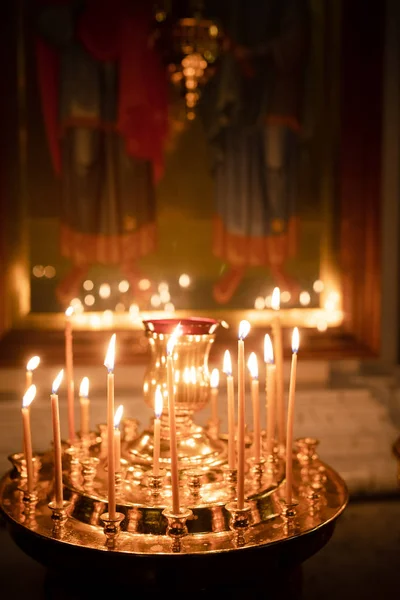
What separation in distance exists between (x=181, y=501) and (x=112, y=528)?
0.18 metres

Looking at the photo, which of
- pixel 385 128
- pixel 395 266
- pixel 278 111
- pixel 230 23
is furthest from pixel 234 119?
pixel 395 266

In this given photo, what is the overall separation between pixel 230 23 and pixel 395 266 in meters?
1.02

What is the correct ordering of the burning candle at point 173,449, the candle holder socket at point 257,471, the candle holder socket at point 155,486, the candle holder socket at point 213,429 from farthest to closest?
the candle holder socket at point 213,429 < the candle holder socket at point 257,471 < the candle holder socket at point 155,486 < the burning candle at point 173,449

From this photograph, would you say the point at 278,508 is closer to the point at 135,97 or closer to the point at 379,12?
the point at 135,97

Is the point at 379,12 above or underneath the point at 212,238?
above

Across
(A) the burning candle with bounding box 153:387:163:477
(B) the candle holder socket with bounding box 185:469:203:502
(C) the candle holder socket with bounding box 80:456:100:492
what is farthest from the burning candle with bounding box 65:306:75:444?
(B) the candle holder socket with bounding box 185:469:203:502

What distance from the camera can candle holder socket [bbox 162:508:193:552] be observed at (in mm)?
1090

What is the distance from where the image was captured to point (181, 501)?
4.08ft

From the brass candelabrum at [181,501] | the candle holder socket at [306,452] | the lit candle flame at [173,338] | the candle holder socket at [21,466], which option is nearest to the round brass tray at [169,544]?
the brass candelabrum at [181,501]

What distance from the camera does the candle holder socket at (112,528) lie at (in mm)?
1096

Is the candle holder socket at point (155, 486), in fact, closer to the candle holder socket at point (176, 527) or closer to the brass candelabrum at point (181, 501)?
the brass candelabrum at point (181, 501)

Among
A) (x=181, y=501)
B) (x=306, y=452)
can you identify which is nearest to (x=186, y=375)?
(x=181, y=501)

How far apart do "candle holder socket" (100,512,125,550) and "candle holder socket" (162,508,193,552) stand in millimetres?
78

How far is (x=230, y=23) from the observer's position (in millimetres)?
2262
